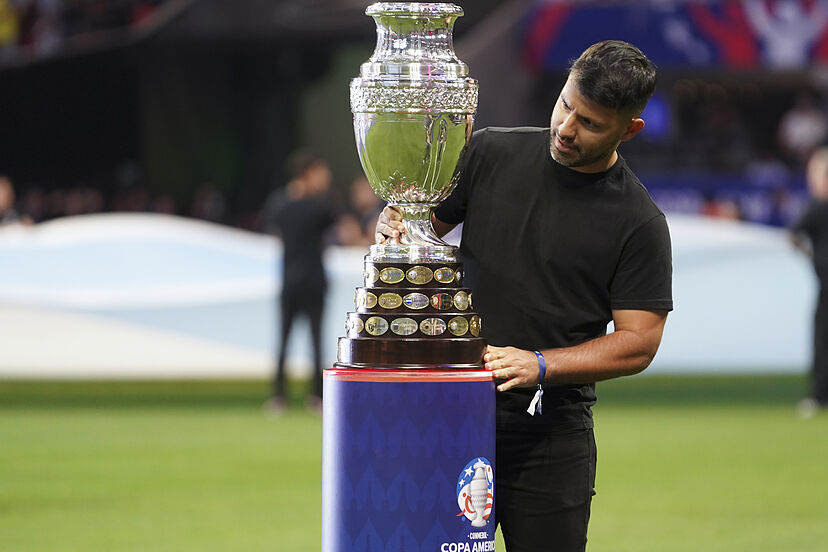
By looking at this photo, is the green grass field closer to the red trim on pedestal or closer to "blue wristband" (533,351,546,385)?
"blue wristband" (533,351,546,385)

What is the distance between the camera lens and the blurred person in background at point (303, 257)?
13477 mm

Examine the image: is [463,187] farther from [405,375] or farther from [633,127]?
[405,375]

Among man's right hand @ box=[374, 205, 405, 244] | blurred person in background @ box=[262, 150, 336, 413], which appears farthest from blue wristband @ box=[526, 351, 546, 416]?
blurred person in background @ box=[262, 150, 336, 413]

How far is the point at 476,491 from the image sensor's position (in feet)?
12.2

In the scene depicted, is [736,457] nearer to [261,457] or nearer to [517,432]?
[261,457]

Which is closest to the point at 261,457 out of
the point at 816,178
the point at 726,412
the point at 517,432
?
the point at 726,412

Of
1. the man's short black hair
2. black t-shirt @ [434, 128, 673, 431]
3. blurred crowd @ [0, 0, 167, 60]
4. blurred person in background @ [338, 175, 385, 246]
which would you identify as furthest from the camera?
blurred crowd @ [0, 0, 167, 60]

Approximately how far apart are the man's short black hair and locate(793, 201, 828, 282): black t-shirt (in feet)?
33.3

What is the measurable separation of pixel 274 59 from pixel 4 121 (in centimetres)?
490

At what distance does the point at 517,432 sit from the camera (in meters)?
4.10

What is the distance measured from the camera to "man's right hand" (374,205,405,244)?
12.8 ft

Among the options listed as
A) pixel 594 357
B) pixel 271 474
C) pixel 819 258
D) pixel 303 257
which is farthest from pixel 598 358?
pixel 819 258

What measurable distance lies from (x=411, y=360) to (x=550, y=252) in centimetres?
A: 54

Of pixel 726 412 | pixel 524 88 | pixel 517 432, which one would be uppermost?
pixel 524 88
